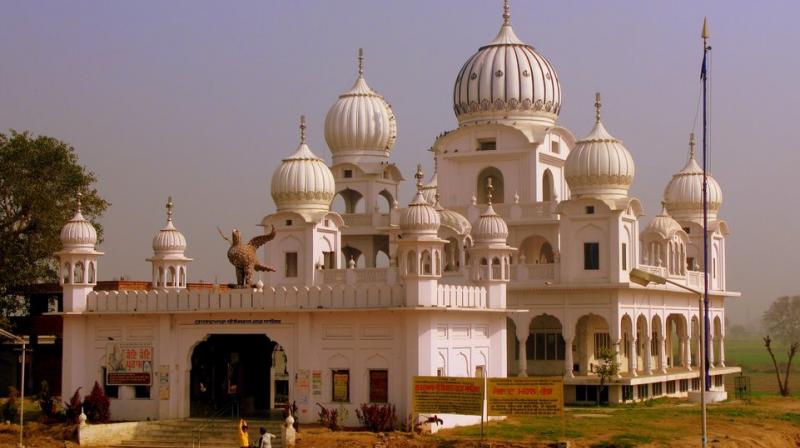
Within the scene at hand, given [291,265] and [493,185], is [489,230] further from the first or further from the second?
[493,185]

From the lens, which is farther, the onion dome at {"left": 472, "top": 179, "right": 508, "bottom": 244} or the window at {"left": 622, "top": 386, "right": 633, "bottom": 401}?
the window at {"left": 622, "top": 386, "right": 633, "bottom": 401}

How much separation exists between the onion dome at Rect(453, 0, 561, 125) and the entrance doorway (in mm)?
14978

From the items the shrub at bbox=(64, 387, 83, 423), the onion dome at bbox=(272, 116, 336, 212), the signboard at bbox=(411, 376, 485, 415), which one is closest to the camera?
the signboard at bbox=(411, 376, 485, 415)

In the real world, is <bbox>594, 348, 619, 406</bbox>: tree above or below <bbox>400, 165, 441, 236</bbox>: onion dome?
below

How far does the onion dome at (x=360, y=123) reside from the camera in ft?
189

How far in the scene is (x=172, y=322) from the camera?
41812 mm

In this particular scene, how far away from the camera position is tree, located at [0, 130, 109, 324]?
176 ft

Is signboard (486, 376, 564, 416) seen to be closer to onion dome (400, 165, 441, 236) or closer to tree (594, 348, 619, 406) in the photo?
onion dome (400, 165, 441, 236)

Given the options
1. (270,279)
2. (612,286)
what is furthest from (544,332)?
(270,279)

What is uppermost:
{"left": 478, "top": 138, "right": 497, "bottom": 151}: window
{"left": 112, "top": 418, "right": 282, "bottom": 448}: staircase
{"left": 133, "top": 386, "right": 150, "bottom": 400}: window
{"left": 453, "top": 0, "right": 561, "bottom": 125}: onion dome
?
{"left": 453, "top": 0, "right": 561, "bottom": 125}: onion dome

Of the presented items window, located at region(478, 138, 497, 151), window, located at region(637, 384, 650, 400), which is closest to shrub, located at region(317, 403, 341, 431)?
window, located at region(637, 384, 650, 400)

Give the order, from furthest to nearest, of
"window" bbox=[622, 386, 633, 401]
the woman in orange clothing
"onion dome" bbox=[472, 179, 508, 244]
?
"window" bbox=[622, 386, 633, 401]
"onion dome" bbox=[472, 179, 508, 244]
the woman in orange clothing

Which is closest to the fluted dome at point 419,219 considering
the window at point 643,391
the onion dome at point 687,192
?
the window at point 643,391

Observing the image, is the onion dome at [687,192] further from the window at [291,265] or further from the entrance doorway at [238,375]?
the entrance doorway at [238,375]
